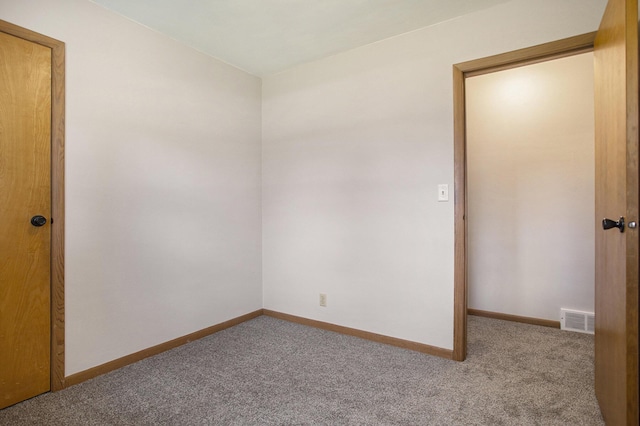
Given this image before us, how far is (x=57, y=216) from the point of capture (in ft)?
6.46

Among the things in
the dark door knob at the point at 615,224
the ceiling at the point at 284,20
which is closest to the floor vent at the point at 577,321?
the dark door knob at the point at 615,224

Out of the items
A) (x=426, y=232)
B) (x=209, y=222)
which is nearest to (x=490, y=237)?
(x=426, y=232)

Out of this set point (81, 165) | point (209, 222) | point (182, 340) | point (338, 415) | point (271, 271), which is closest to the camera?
point (338, 415)

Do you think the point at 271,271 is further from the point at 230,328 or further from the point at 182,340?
the point at 182,340

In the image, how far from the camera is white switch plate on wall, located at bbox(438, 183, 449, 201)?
239 cm

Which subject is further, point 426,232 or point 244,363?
point 426,232

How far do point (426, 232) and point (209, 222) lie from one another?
68.3 inches

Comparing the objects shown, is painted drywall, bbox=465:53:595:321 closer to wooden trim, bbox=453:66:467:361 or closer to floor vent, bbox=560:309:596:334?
floor vent, bbox=560:309:596:334

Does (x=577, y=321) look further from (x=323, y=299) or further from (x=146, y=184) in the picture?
(x=146, y=184)

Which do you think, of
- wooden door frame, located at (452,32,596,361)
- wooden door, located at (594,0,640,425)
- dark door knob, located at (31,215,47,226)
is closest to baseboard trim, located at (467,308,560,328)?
wooden door frame, located at (452,32,596,361)

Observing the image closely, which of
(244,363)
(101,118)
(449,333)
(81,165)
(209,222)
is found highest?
(101,118)

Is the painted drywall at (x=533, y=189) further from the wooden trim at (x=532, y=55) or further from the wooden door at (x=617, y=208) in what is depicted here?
the wooden door at (x=617, y=208)

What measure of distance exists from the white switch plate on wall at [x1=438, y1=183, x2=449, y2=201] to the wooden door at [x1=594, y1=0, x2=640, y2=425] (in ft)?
2.69

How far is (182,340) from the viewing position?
265 cm
